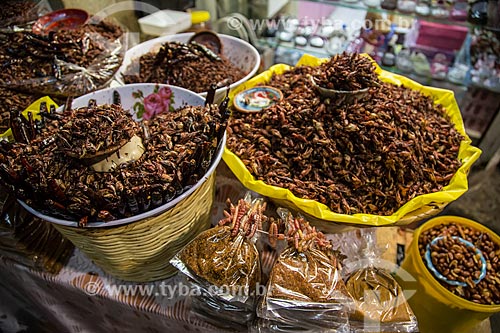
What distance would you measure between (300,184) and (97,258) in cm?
71

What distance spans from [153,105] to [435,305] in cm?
132

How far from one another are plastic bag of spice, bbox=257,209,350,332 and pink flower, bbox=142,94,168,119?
735mm

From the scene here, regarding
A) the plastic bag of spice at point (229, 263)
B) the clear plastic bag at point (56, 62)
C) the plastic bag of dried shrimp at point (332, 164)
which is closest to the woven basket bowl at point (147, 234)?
the plastic bag of spice at point (229, 263)

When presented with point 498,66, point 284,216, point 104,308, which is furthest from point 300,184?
point 498,66

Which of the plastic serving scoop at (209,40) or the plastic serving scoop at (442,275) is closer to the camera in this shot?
the plastic serving scoop at (442,275)

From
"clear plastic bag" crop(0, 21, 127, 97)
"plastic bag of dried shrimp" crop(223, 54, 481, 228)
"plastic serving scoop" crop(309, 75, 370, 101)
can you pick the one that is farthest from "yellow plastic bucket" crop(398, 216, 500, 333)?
"clear plastic bag" crop(0, 21, 127, 97)

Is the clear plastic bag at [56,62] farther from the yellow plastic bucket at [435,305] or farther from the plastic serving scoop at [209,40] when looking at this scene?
the yellow plastic bucket at [435,305]

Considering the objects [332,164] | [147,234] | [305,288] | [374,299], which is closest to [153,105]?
[147,234]

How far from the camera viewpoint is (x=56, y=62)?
137cm

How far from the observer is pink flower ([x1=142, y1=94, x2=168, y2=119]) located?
1.30 metres

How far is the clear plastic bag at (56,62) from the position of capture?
133cm

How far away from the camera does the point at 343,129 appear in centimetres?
113

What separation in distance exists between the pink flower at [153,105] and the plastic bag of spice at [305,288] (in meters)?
0.73

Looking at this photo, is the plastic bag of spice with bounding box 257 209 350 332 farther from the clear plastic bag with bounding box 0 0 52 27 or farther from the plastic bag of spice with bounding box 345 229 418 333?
the clear plastic bag with bounding box 0 0 52 27
